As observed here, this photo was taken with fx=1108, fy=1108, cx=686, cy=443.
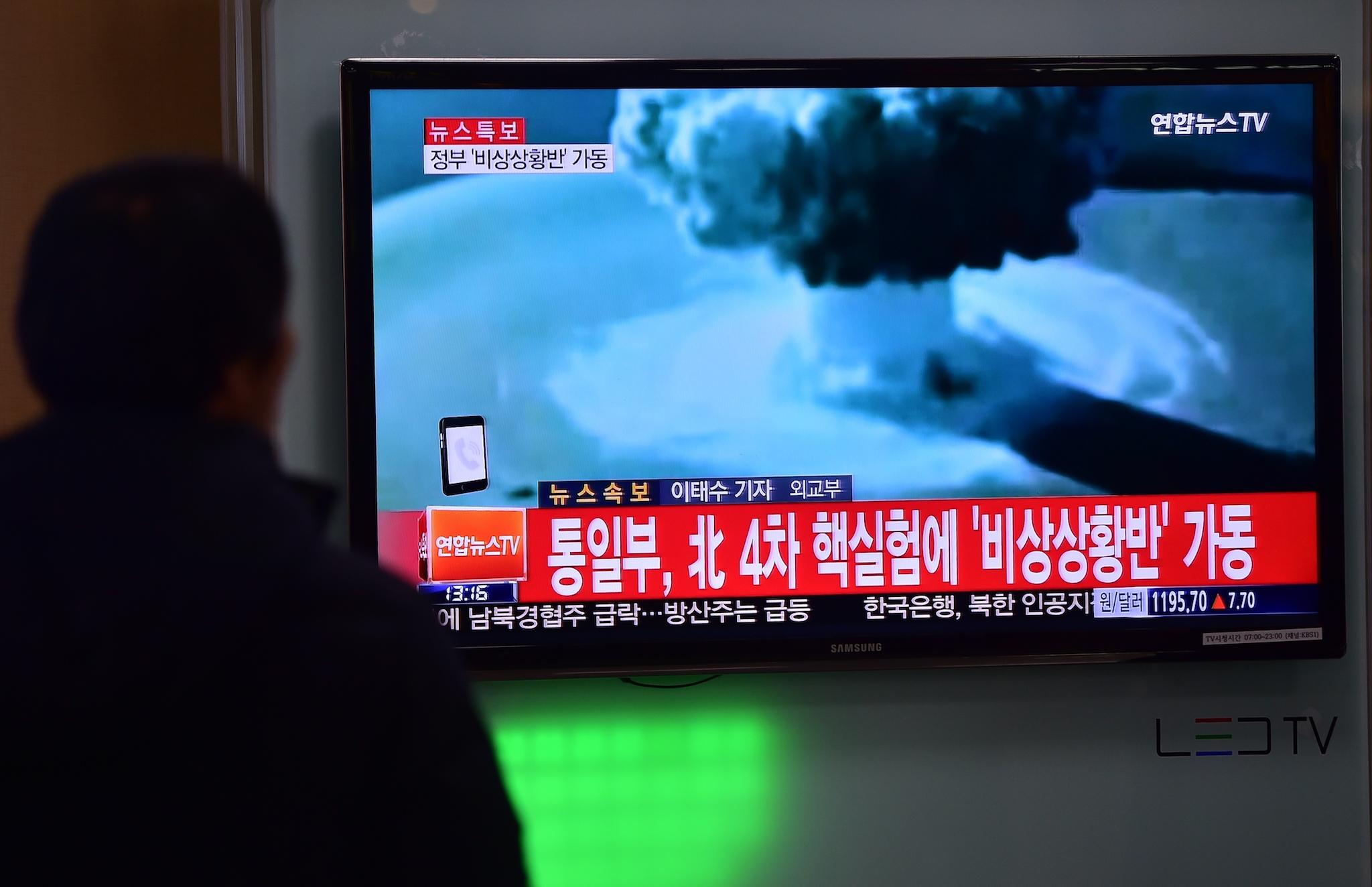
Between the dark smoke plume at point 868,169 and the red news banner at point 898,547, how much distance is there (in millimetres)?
498

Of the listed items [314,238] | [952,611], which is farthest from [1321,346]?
[314,238]

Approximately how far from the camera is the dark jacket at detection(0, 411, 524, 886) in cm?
78

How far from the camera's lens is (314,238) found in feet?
7.42

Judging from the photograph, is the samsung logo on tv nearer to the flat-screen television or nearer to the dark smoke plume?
the flat-screen television

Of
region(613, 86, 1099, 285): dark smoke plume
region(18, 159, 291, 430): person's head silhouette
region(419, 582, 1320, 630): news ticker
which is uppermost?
region(613, 86, 1099, 285): dark smoke plume

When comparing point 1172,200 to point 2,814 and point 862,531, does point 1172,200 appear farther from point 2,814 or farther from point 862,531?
point 2,814

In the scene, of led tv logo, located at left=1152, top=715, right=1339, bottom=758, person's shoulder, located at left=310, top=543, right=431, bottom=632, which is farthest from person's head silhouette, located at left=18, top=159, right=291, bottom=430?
led tv logo, located at left=1152, top=715, right=1339, bottom=758

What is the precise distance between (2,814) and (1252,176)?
7.63 feet

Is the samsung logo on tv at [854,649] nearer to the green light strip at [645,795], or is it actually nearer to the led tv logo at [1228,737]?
the green light strip at [645,795]

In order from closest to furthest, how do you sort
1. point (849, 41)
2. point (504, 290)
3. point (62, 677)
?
point (62, 677) → point (504, 290) → point (849, 41)

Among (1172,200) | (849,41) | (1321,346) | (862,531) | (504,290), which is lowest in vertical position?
(862,531)

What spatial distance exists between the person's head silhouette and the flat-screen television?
4.35ft

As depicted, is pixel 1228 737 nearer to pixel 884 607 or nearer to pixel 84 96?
pixel 884 607

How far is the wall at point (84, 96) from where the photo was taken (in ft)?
6.89
